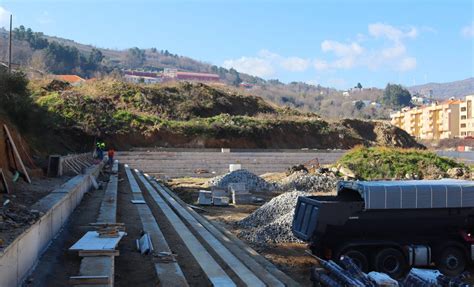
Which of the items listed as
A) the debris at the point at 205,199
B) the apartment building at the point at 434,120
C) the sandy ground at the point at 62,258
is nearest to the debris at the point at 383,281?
the sandy ground at the point at 62,258

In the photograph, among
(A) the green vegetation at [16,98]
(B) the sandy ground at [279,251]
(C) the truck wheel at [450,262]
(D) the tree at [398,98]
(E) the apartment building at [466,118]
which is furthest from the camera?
(D) the tree at [398,98]

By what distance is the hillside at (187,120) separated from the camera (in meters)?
46.4

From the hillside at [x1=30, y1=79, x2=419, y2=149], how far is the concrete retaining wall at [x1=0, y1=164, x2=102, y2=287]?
29.1 metres

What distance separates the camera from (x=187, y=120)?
2280 inches

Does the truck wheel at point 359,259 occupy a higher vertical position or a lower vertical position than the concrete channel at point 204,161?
lower

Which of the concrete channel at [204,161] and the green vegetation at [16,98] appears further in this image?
the concrete channel at [204,161]

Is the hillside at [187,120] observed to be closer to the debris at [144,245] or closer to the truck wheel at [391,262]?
the debris at [144,245]

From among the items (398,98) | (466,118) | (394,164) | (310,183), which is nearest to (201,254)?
(310,183)

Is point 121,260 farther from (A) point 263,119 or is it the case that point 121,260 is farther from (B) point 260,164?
(A) point 263,119

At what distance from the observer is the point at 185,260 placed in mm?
9406

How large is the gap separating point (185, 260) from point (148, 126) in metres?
39.3

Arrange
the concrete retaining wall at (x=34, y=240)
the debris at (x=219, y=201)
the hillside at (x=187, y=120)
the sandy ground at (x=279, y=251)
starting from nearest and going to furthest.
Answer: the concrete retaining wall at (x=34, y=240)
the sandy ground at (x=279, y=251)
the debris at (x=219, y=201)
the hillside at (x=187, y=120)

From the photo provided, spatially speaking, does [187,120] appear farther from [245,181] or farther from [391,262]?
[391,262]

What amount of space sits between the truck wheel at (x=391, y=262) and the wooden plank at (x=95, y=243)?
5.27 metres
